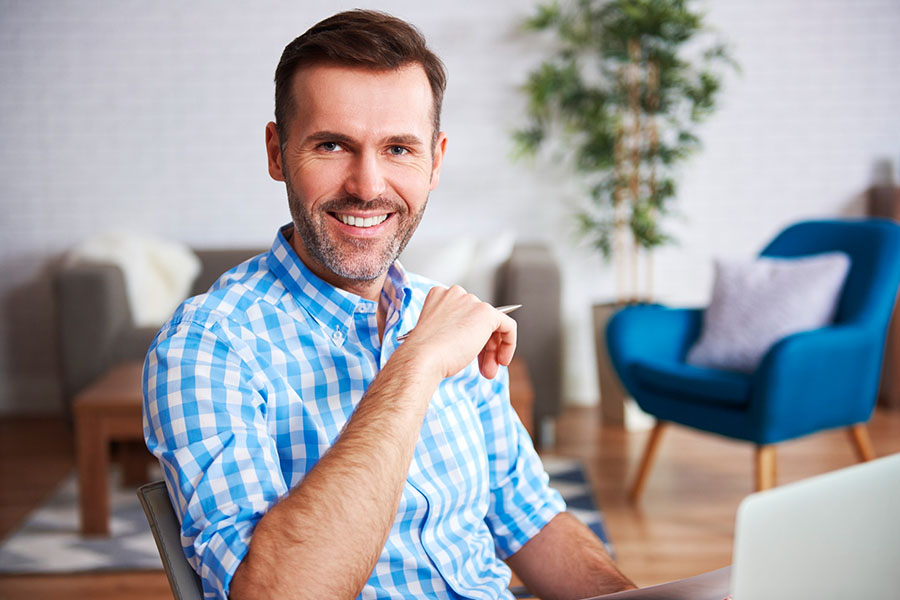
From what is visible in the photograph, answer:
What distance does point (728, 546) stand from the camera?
104 inches

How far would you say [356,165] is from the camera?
108 cm

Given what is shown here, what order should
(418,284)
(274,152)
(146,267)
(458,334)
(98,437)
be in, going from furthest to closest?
(146,267) < (98,437) < (418,284) < (274,152) < (458,334)

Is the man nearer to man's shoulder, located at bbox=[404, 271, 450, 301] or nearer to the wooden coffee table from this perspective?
man's shoulder, located at bbox=[404, 271, 450, 301]

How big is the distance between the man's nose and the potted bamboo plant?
9.47 feet

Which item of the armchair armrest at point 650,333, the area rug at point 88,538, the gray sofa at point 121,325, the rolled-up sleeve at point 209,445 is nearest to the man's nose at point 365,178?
the rolled-up sleeve at point 209,445

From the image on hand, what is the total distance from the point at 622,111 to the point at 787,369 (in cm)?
171

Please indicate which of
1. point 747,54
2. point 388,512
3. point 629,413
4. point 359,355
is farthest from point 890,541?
point 747,54

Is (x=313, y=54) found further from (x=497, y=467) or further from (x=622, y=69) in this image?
(x=622, y=69)

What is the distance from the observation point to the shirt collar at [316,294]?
1.10m

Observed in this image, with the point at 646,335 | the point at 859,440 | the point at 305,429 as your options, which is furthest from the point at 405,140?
the point at 859,440

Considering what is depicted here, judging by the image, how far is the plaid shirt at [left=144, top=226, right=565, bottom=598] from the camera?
3.00 ft

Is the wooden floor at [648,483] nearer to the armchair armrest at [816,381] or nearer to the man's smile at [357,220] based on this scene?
the armchair armrest at [816,381]

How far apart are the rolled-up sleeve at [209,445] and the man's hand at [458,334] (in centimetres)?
20

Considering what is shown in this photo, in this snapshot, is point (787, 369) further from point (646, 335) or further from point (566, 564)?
point (566, 564)
